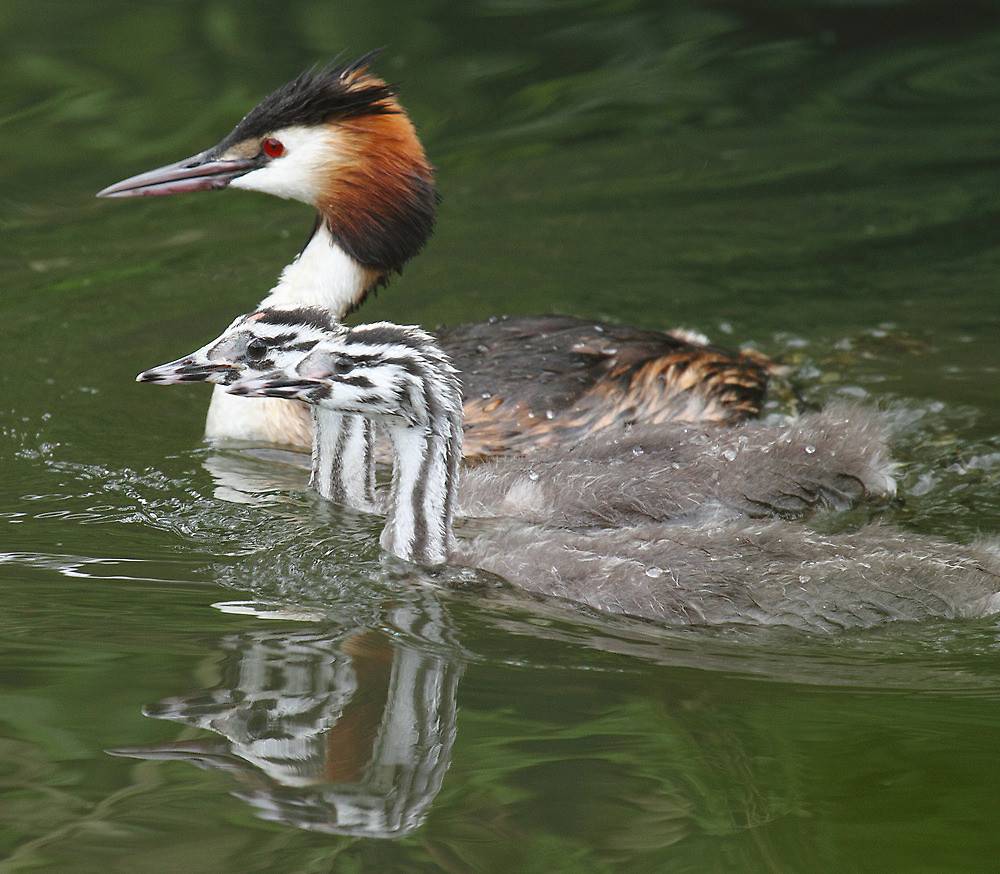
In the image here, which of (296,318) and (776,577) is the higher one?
(296,318)

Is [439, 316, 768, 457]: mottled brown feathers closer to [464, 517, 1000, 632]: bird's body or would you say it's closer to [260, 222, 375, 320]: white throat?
[260, 222, 375, 320]: white throat

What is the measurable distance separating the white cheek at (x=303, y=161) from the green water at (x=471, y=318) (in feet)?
3.63

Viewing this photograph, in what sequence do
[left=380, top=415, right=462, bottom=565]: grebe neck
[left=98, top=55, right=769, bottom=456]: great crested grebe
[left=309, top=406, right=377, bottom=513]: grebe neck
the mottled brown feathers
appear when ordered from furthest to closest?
1. [left=98, top=55, right=769, bottom=456]: great crested grebe
2. the mottled brown feathers
3. [left=309, top=406, right=377, bottom=513]: grebe neck
4. [left=380, top=415, right=462, bottom=565]: grebe neck

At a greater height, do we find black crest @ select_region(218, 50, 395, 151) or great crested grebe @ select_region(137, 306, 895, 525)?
black crest @ select_region(218, 50, 395, 151)

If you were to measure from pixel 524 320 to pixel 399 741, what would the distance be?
2943 mm

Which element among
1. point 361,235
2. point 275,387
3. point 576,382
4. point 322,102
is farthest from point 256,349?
point 322,102

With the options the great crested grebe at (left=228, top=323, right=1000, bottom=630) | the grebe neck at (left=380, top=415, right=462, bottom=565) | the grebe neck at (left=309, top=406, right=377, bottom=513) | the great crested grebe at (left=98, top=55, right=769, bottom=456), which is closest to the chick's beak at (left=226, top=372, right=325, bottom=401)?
the great crested grebe at (left=228, top=323, right=1000, bottom=630)

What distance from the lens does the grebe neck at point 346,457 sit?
6.12 m

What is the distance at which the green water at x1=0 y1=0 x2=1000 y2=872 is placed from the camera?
3.97 metres

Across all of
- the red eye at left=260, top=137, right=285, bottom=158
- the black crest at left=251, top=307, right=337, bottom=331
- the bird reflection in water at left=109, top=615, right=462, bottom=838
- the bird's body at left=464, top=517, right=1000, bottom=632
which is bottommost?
the bird reflection in water at left=109, top=615, right=462, bottom=838

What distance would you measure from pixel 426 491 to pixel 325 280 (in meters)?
1.59

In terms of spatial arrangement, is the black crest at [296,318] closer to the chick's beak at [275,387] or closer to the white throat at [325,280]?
the chick's beak at [275,387]

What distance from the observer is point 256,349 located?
5664 millimetres

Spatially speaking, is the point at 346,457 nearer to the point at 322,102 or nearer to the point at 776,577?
the point at 322,102
